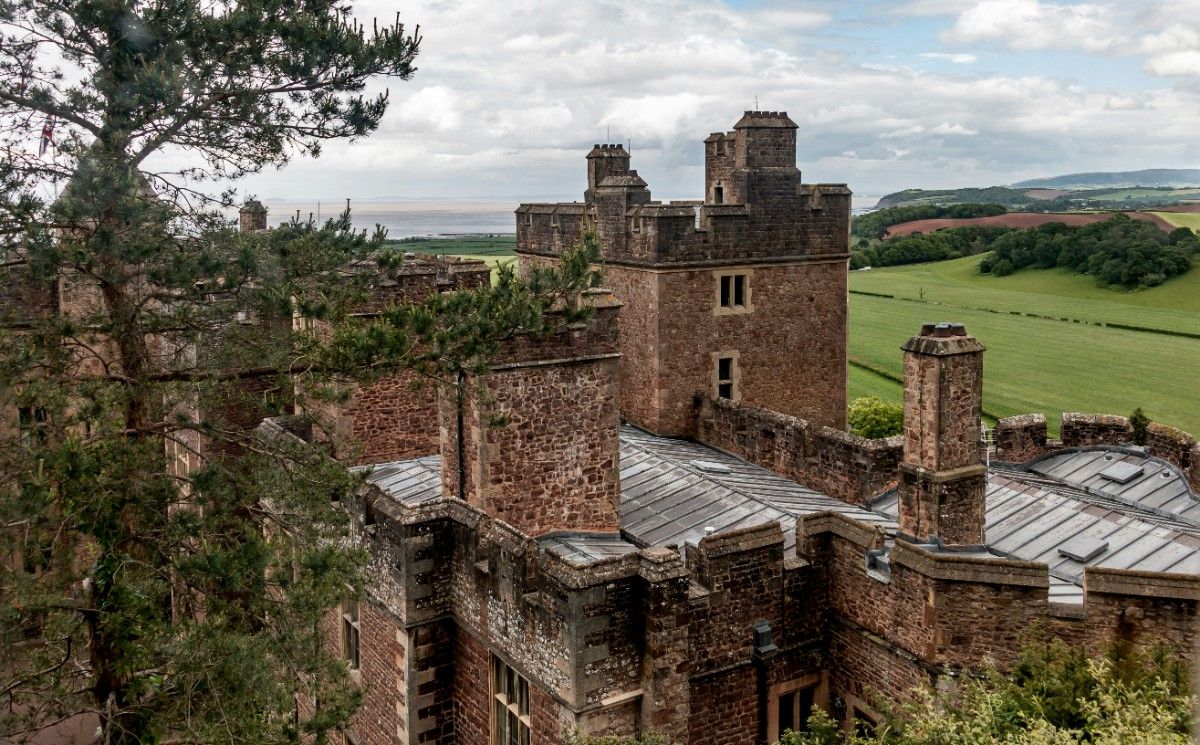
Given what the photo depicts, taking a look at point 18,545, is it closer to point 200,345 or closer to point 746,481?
point 200,345

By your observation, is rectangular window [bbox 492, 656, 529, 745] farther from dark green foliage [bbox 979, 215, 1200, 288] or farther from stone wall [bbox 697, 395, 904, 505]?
dark green foliage [bbox 979, 215, 1200, 288]

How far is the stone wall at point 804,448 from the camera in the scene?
18359 millimetres

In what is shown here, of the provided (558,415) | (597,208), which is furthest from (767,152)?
(558,415)

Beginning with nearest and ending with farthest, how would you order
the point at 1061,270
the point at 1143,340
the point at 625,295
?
the point at 625,295, the point at 1143,340, the point at 1061,270

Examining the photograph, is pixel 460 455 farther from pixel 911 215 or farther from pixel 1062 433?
pixel 911 215

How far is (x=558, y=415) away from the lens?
1499cm

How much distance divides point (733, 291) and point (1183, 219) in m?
56.5

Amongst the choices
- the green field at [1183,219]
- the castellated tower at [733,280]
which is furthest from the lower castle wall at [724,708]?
the green field at [1183,219]

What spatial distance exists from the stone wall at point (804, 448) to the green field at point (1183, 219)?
51.2 metres

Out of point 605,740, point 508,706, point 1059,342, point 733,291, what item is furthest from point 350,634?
point 1059,342

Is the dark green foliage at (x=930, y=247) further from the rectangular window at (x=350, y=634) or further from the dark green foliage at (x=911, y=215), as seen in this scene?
the rectangular window at (x=350, y=634)

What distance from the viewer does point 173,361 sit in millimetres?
12438

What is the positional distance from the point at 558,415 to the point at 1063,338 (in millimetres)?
47382

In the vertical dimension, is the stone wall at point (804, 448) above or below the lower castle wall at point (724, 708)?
above
